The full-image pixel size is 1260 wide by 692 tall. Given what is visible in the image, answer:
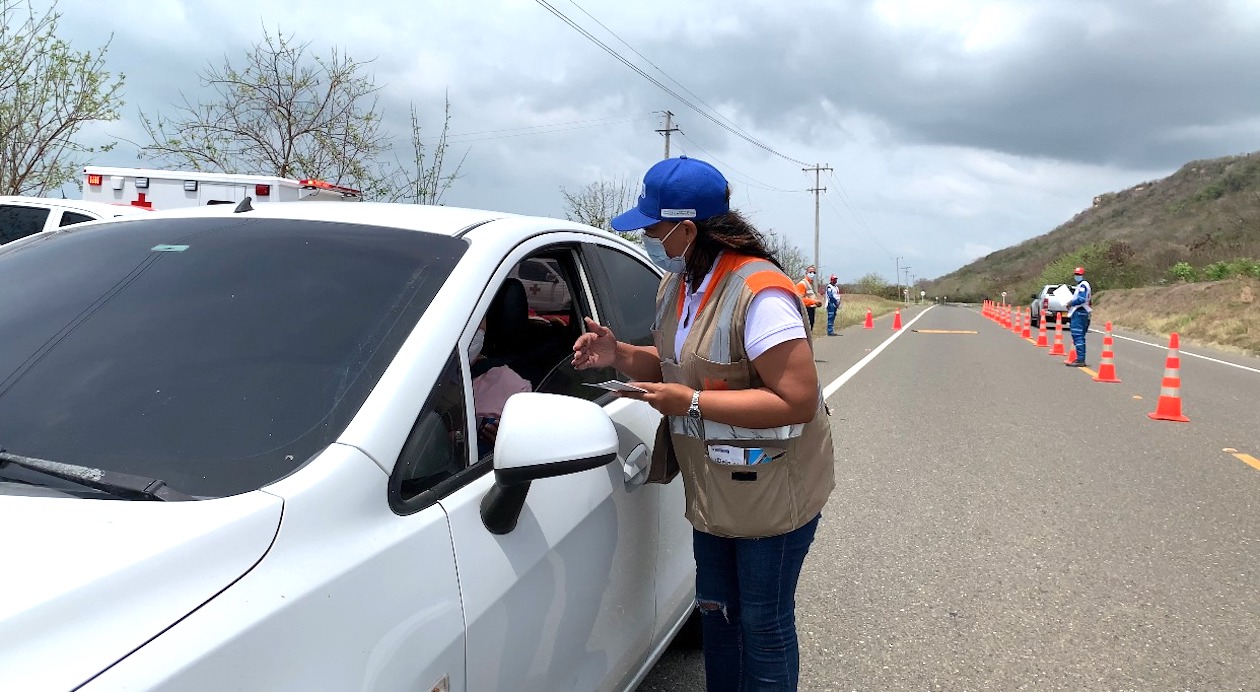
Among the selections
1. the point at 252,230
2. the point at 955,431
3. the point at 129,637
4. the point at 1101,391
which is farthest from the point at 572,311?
the point at 1101,391

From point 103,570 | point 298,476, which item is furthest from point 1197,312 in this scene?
point 103,570

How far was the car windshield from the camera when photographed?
1687 millimetres

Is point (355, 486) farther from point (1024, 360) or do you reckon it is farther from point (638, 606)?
point (1024, 360)

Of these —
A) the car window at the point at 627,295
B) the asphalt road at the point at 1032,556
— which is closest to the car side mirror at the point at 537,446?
the car window at the point at 627,295

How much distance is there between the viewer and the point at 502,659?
1744 mm

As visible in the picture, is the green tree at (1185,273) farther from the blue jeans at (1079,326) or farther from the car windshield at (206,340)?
the car windshield at (206,340)

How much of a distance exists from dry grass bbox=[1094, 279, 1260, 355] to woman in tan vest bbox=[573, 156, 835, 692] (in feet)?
79.0

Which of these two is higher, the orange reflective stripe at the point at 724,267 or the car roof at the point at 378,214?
the car roof at the point at 378,214

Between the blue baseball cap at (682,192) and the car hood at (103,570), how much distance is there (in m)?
1.28

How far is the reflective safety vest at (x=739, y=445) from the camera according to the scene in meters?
2.28

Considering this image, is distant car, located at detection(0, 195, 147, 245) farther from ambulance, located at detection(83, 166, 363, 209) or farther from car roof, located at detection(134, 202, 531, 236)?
car roof, located at detection(134, 202, 531, 236)

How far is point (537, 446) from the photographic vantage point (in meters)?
1.68

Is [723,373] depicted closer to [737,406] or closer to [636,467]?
[737,406]

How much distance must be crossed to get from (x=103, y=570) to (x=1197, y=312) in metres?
39.2
